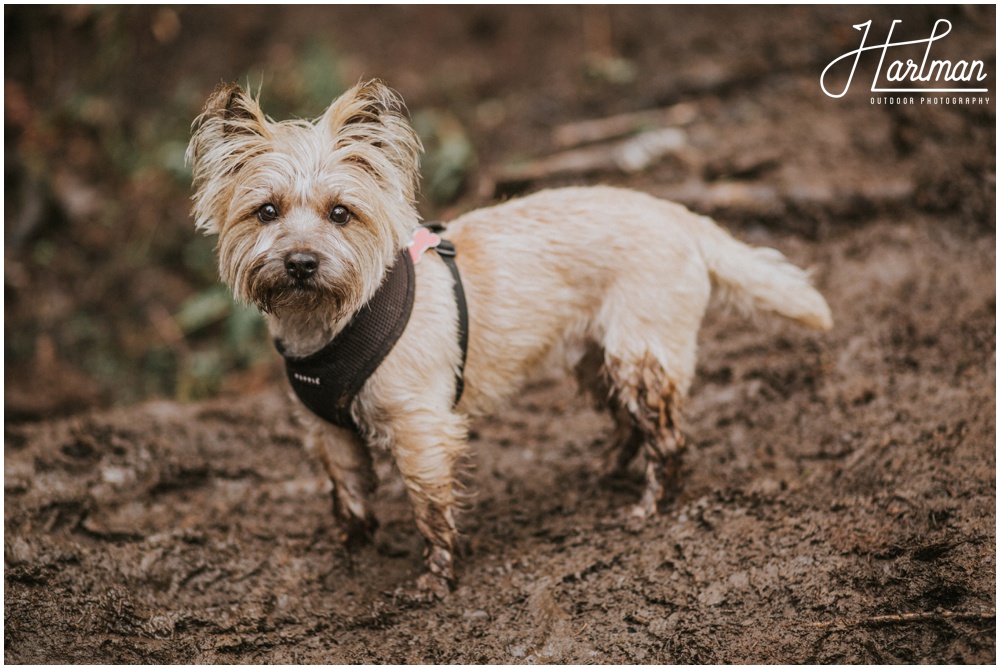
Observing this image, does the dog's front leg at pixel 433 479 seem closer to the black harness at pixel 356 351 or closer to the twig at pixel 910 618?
the black harness at pixel 356 351

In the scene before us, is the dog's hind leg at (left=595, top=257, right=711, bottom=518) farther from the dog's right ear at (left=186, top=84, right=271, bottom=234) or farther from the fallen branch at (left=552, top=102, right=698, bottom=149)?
the fallen branch at (left=552, top=102, right=698, bottom=149)

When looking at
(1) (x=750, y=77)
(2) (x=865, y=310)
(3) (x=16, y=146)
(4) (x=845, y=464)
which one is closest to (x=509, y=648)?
(4) (x=845, y=464)

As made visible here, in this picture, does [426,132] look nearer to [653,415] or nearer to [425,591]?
[653,415]

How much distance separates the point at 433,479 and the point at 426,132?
5.90 meters

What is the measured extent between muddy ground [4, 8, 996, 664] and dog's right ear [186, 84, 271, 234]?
2.12m

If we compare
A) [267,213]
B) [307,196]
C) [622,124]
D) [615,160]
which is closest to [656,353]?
[307,196]

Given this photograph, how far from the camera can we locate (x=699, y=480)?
180 inches

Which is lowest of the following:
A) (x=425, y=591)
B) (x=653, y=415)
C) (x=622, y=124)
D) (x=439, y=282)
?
(x=425, y=591)

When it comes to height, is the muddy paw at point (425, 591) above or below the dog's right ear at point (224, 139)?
below

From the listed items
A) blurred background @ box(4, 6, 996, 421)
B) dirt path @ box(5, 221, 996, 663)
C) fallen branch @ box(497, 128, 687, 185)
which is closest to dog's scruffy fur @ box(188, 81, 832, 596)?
dirt path @ box(5, 221, 996, 663)

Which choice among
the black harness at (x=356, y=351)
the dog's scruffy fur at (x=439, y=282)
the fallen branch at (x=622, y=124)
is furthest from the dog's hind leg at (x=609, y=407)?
the fallen branch at (x=622, y=124)

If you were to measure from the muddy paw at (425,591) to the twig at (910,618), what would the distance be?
1888 millimetres

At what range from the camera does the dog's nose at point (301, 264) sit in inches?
131

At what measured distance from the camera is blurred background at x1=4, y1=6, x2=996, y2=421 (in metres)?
6.73
